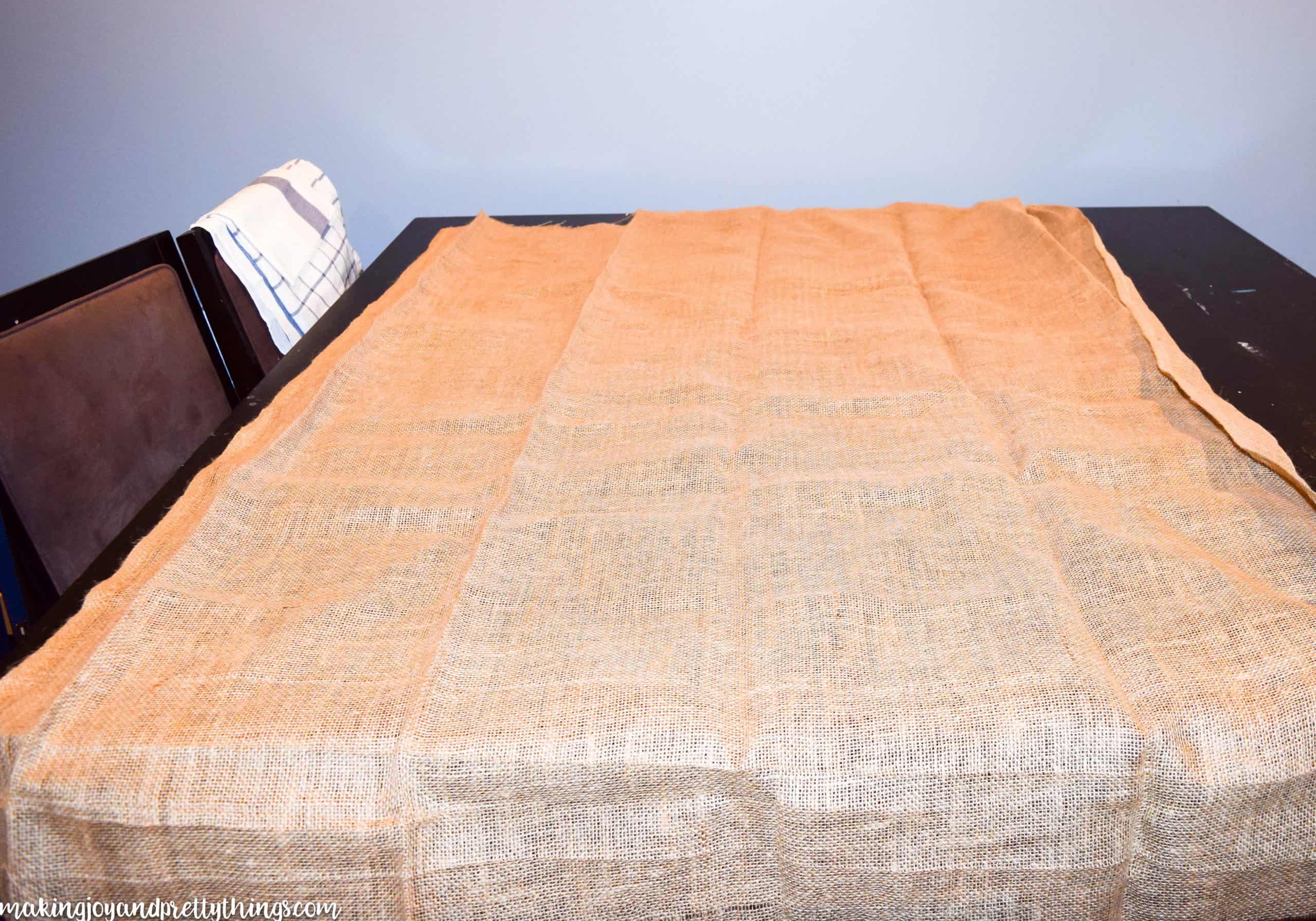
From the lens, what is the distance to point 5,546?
1090 mm

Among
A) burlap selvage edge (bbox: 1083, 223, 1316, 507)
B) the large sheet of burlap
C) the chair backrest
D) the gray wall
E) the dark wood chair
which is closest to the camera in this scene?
the large sheet of burlap

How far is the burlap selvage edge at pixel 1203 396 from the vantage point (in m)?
0.72

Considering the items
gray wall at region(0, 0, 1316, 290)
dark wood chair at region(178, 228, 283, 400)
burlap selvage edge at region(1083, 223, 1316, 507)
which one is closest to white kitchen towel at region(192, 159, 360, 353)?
dark wood chair at region(178, 228, 283, 400)

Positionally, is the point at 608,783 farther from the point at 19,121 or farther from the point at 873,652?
the point at 19,121

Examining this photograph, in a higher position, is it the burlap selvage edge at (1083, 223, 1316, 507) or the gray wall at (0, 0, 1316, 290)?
the gray wall at (0, 0, 1316, 290)

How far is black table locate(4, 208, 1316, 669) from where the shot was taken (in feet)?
2.55

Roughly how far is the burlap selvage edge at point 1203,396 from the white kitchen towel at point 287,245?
107 centimetres

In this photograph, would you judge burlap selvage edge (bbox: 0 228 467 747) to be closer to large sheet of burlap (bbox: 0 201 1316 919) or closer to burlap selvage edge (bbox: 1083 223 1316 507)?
large sheet of burlap (bbox: 0 201 1316 919)

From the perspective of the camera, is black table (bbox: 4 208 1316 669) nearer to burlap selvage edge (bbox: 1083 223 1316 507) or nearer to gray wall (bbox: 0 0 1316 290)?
burlap selvage edge (bbox: 1083 223 1316 507)

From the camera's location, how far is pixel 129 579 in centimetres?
67

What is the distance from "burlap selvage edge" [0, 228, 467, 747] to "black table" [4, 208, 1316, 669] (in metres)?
0.02

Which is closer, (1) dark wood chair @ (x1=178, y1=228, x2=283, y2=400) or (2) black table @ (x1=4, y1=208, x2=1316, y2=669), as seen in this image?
(2) black table @ (x1=4, y1=208, x2=1316, y2=669)

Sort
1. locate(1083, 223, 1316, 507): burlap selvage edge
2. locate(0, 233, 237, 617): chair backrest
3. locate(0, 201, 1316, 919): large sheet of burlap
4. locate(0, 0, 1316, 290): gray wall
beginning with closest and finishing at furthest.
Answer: locate(0, 201, 1316, 919): large sheet of burlap, locate(1083, 223, 1316, 507): burlap selvage edge, locate(0, 233, 237, 617): chair backrest, locate(0, 0, 1316, 290): gray wall

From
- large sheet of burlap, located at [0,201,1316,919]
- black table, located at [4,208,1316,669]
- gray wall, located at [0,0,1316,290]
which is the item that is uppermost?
gray wall, located at [0,0,1316,290]
